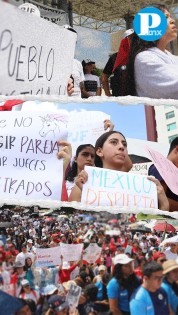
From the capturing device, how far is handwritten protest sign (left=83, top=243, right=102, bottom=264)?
2010 mm

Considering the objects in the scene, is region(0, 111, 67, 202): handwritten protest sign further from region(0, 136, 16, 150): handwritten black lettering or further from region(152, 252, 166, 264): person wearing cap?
region(152, 252, 166, 264): person wearing cap

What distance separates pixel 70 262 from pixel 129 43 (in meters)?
1.10

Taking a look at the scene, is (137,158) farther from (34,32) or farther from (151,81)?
(34,32)

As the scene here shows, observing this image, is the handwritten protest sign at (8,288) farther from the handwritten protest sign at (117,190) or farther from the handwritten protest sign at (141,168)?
the handwritten protest sign at (141,168)

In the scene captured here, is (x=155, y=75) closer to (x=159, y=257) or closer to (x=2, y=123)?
(x=2, y=123)

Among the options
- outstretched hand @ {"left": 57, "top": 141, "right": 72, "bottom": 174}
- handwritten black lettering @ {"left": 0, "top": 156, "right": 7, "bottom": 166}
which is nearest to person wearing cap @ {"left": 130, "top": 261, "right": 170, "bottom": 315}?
outstretched hand @ {"left": 57, "top": 141, "right": 72, "bottom": 174}

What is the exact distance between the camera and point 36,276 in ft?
6.48

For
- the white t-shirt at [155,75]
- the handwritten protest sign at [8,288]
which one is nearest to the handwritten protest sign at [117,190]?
the handwritten protest sign at [8,288]

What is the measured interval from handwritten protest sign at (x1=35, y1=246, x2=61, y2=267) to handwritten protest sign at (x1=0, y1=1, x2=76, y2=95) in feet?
2.22

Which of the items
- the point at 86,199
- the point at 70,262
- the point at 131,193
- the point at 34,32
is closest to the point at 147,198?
the point at 131,193

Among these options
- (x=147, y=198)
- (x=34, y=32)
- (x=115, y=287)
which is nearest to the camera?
(x=115, y=287)

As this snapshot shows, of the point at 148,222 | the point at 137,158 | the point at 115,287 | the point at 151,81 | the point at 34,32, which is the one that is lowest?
the point at 115,287

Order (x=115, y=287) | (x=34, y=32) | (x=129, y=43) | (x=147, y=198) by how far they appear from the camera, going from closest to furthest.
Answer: (x=115, y=287), (x=147, y=198), (x=34, y=32), (x=129, y=43)

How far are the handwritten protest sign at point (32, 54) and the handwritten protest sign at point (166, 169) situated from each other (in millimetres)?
614
